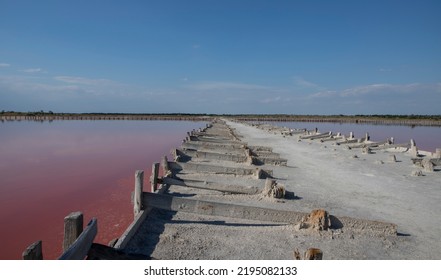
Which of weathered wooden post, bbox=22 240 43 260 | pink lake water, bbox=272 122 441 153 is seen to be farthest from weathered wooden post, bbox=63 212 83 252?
pink lake water, bbox=272 122 441 153

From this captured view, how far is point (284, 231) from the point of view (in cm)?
550

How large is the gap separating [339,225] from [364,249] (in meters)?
0.74

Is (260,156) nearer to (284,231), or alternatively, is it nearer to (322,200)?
(322,200)

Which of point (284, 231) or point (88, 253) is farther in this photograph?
point (284, 231)

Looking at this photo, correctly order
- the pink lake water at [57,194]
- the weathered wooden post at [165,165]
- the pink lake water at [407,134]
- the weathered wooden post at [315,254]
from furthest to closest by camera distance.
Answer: the pink lake water at [407,134], the weathered wooden post at [165,165], the pink lake water at [57,194], the weathered wooden post at [315,254]

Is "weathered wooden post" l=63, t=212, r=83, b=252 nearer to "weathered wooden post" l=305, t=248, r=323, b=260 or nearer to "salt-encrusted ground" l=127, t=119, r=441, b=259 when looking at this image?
"salt-encrusted ground" l=127, t=119, r=441, b=259

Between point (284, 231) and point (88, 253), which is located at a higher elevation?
point (88, 253)

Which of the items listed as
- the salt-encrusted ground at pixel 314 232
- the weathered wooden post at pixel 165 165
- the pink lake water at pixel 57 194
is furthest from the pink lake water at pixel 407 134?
the pink lake water at pixel 57 194

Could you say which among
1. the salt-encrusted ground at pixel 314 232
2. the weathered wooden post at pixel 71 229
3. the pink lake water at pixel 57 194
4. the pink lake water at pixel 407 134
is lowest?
the pink lake water at pixel 57 194

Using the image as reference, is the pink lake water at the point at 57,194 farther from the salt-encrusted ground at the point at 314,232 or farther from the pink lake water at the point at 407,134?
the pink lake water at the point at 407,134

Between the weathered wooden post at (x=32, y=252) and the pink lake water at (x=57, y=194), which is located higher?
the weathered wooden post at (x=32, y=252)

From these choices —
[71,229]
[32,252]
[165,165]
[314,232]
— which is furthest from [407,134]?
[32,252]

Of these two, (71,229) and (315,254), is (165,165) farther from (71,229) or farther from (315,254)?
(315,254)
